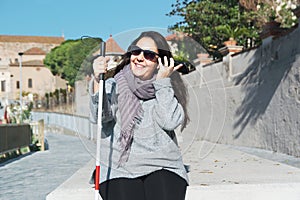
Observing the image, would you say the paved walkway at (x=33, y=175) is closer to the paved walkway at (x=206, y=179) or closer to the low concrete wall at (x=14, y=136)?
the paved walkway at (x=206, y=179)

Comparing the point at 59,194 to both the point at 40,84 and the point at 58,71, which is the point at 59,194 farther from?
the point at 40,84

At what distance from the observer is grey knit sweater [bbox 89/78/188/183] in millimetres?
2471

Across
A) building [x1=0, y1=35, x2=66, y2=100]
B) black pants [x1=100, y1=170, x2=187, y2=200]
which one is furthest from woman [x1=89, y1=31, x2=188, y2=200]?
building [x1=0, y1=35, x2=66, y2=100]

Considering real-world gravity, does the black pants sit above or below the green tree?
below

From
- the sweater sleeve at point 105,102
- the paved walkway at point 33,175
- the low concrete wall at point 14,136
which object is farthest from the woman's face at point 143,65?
the low concrete wall at point 14,136

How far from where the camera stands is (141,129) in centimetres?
249

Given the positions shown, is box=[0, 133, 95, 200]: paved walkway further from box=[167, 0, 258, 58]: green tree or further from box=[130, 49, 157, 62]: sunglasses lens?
box=[167, 0, 258, 58]: green tree

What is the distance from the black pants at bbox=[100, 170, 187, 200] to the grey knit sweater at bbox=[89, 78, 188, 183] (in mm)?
31

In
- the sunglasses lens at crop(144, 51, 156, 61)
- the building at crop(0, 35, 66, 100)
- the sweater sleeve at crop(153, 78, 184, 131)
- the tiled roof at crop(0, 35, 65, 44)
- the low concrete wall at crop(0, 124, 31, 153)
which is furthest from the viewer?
the tiled roof at crop(0, 35, 65, 44)

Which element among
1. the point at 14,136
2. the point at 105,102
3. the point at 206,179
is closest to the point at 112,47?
the point at 105,102

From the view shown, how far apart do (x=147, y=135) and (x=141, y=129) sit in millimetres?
→ 42

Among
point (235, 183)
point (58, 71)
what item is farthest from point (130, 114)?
point (58, 71)

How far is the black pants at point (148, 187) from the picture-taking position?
2523 millimetres

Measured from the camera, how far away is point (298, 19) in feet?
28.5
